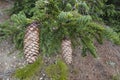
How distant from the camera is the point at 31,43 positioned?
152cm

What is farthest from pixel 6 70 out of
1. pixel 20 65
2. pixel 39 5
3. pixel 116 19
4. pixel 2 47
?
pixel 39 5

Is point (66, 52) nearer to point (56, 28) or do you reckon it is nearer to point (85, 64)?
point (56, 28)

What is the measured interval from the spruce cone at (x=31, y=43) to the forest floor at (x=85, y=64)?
4.80 meters

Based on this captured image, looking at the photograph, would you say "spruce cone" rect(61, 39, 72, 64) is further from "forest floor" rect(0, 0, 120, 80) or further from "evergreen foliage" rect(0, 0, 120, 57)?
"forest floor" rect(0, 0, 120, 80)

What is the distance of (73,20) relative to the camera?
5.41 feet

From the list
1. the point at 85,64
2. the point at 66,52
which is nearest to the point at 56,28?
the point at 66,52

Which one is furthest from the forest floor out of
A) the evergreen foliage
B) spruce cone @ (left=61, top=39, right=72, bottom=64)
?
spruce cone @ (left=61, top=39, right=72, bottom=64)

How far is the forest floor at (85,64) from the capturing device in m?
6.48

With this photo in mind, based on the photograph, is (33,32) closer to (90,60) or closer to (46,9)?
(46,9)

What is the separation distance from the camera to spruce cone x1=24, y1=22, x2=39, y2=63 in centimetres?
150

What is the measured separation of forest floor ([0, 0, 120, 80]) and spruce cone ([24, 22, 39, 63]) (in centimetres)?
480

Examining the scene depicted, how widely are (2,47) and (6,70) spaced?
0.82 metres

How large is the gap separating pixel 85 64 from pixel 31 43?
5460mm

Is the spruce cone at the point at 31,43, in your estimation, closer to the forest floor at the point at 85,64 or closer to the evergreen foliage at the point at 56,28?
the evergreen foliage at the point at 56,28
